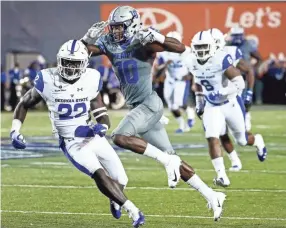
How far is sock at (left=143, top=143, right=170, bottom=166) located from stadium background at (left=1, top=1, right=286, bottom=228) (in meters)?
0.44

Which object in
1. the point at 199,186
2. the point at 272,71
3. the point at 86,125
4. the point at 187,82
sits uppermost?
the point at 86,125

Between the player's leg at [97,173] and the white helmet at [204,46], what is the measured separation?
2475mm

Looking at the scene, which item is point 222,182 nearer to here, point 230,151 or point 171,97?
point 230,151

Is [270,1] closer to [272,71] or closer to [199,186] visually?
[272,71]

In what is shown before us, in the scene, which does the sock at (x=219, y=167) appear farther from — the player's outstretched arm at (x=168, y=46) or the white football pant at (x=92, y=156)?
the white football pant at (x=92, y=156)

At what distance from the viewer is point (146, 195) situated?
8375 mm

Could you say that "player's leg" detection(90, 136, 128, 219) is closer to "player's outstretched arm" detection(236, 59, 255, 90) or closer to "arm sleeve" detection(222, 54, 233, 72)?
"arm sleeve" detection(222, 54, 233, 72)

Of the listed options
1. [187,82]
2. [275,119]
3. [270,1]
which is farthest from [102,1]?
[187,82]

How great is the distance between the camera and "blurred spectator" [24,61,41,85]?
20719 millimetres

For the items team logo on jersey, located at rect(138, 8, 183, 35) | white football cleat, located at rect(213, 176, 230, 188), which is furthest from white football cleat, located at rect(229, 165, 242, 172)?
team logo on jersey, located at rect(138, 8, 183, 35)

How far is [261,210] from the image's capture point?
24.5ft

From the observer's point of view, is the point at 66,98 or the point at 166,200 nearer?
the point at 66,98

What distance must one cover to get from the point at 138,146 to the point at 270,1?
651 inches

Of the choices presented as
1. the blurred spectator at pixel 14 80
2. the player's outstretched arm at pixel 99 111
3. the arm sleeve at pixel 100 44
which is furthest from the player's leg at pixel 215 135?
the blurred spectator at pixel 14 80
